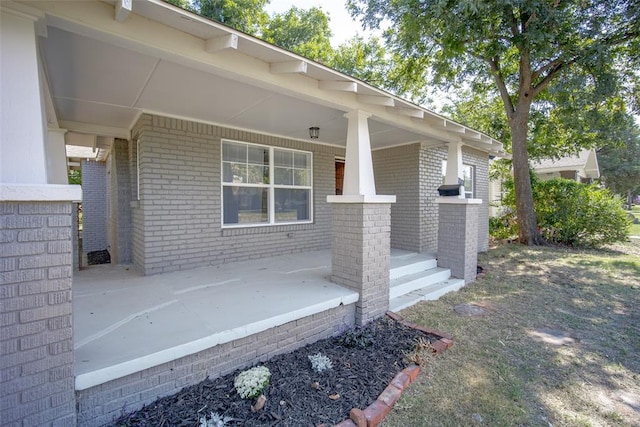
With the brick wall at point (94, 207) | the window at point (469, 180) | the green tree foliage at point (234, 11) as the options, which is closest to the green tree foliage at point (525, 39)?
the window at point (469, 180)

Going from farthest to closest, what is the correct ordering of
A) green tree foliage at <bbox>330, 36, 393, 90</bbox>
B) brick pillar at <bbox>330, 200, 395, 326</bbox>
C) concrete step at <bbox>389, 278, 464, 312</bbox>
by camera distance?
green tree foliage at <bbox>330, 36, 393, 90</bbox> → concrete step at <bbox>389, 278, 464, 312</bbox> → brick pillar at <bbox>330, 200, 395, 326</bbox>

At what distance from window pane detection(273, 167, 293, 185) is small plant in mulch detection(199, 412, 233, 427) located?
174 inches

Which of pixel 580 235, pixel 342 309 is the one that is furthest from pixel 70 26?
pixel 580 235

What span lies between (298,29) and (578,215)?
1529cm

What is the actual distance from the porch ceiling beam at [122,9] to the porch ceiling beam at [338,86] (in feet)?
6.39

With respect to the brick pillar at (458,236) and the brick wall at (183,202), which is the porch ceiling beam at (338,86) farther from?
the brick pillar at (458,236)

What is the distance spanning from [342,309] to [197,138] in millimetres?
3598

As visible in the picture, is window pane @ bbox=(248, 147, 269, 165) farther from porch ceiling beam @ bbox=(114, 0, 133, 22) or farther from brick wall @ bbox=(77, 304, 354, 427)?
porch ceiling beam @ bbox=(114, 0, 133, 22)

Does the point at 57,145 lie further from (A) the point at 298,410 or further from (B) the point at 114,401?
(A) the point at 298,410

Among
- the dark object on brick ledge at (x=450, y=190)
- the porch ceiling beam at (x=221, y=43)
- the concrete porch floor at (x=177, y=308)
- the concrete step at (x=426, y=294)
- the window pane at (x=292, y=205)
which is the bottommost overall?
the concrete step at (x=426, y=294)

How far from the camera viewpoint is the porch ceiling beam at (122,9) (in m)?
1.94

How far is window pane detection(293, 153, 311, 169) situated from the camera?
6.34 m

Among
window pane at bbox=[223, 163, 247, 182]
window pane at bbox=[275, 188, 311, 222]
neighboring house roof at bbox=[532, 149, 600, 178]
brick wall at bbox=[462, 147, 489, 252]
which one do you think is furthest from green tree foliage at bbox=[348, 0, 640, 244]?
neighboring house roof at bbox=[532, 149, 600, 178]

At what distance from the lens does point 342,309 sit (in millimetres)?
3537
